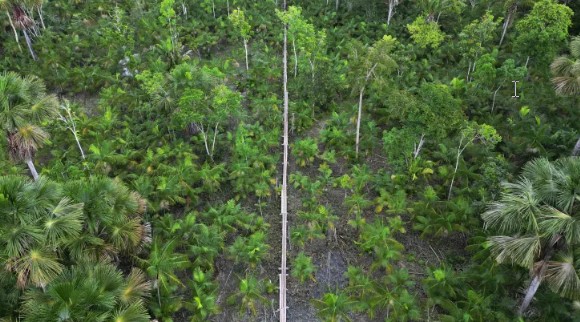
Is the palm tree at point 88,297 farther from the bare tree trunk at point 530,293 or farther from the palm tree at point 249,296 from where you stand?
the bare tree trunk at point 530,293

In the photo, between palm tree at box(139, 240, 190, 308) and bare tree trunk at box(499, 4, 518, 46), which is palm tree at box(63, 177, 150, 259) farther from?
bare tree trunk at box(499, 4, 518, 46)

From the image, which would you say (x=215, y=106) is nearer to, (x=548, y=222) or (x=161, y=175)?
(x=161, y=175)

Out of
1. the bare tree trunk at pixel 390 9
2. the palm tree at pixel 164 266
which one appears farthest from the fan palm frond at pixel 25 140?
the bare tree trunk at pixel 390 9

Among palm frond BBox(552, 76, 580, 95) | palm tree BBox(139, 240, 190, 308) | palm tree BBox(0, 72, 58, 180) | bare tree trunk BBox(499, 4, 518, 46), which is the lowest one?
palm tree BBox(139, 240, 190, 308)

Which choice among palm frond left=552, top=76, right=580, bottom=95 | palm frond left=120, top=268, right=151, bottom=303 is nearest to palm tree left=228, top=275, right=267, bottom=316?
palm frond left=120, top=268, right=151, bottom=303

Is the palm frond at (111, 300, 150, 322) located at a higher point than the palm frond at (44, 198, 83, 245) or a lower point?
lower

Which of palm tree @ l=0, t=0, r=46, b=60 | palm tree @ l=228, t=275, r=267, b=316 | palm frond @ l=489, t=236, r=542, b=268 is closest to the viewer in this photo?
palm frond @ l=489, t=236, r=542, b=268
